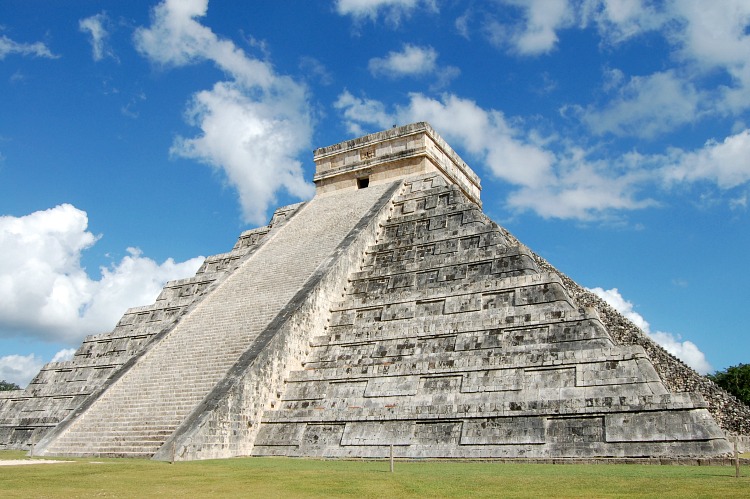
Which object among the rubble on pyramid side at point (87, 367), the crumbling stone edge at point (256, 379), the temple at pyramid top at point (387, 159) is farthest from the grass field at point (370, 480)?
the temple at pyramid top at point (387, 159)

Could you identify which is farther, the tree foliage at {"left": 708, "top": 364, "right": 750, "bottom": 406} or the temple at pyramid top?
the tree foliage at {"left": 708, "top": 364, "right": 750, "bottom": 406}

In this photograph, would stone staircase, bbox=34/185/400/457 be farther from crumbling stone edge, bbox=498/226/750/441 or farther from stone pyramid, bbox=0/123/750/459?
crumbling stone edge, bbox=498/226/750/441

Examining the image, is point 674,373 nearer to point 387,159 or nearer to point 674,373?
point 674,373

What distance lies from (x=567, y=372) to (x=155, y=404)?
7.91 metres

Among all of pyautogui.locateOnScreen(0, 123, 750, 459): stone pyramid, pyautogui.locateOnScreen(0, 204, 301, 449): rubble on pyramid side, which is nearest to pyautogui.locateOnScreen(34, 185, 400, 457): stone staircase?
pyautogui.locateOnScreen(0, 123, 750, 459): stone pyramid

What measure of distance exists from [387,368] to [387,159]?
31.6ft

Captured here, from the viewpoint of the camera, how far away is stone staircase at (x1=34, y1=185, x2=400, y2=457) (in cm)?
1220

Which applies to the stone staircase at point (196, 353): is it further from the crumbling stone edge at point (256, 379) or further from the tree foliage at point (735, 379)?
the tree foliage at point (735, 379)

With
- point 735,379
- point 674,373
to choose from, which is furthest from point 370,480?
point 735,379

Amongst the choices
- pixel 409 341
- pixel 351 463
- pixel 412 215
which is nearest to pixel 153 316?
pixel 412 215

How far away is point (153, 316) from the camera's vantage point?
1841 cm

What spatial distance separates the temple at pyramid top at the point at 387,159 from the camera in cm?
1980

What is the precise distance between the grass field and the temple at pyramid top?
11.9m

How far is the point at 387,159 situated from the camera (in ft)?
66.4
